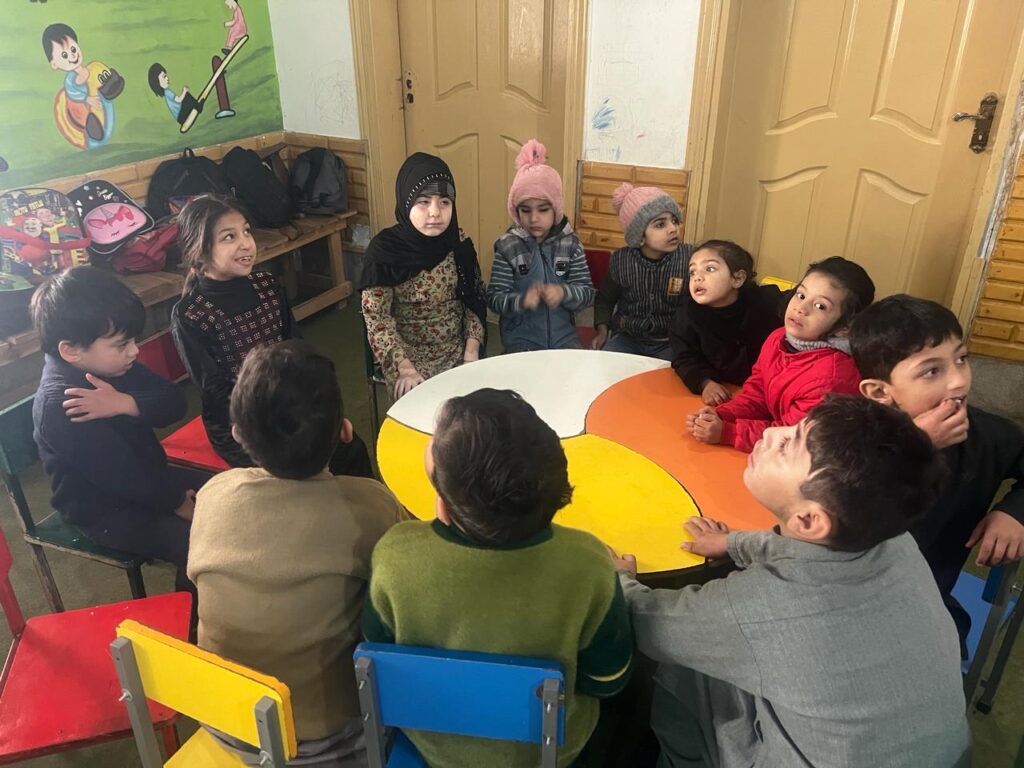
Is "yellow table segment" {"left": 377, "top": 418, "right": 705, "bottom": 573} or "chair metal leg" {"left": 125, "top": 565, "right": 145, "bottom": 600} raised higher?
"yellow table segment" {"left": 377, "top": 418, "right": 705, "bottom": 573}

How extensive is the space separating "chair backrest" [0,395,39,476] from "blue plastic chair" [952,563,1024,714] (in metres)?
2.15

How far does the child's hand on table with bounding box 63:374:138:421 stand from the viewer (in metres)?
1.74

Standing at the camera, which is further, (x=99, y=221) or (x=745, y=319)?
(x=99, y=221)

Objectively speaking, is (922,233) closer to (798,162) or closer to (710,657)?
(798,162)

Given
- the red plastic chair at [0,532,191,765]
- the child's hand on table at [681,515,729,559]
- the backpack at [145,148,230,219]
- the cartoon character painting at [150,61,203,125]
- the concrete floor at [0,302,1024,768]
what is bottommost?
the concrete floor at [0,302,1024,768]

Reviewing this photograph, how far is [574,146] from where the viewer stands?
11.9 ft

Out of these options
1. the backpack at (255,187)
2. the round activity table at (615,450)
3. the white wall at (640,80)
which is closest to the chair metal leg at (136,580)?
the round activity table at (615,450)

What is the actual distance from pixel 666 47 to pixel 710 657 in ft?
9.49

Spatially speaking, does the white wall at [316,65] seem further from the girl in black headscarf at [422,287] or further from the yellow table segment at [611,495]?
the yellow table segment at [611,495]

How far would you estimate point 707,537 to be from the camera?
1.46m

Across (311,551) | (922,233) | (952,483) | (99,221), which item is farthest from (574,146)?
(311,551)

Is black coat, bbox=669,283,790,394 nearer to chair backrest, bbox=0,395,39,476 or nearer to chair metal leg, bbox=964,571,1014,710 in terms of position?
chair metal leg, bbox=964,571,1014,710

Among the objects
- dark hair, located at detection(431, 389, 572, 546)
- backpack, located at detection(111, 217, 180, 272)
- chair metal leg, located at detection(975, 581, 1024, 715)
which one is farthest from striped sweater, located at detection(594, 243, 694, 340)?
backpack, located at detection(111, 217, 180, 272)

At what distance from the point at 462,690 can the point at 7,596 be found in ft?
3.64
